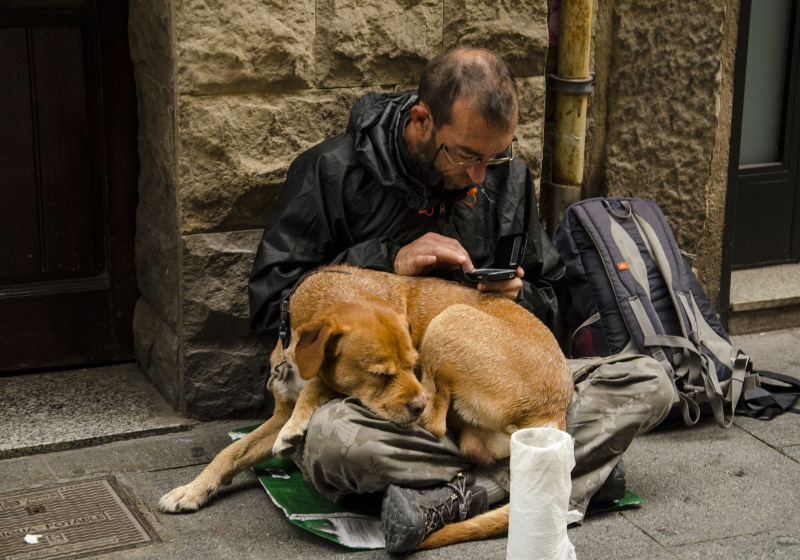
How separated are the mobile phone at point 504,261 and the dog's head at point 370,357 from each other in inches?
15.7

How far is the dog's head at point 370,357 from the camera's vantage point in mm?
2990

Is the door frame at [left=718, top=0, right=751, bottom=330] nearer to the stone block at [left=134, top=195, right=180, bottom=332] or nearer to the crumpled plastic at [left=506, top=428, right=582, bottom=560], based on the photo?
the crumpled plastic at [left=506, top=428, right=582, bottom=560]

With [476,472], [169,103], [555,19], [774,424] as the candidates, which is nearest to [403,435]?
[476,472]

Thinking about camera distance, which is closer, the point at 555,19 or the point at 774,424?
the point at 774,424

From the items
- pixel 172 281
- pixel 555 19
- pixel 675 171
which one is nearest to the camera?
pixel 172 281

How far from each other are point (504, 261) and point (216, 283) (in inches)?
50.0

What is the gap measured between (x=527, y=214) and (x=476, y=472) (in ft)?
4.03

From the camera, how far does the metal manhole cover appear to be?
9.94ft

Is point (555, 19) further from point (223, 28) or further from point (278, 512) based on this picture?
point (278, 512)

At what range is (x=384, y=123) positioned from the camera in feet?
11.8

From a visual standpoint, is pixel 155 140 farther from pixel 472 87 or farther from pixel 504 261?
pixel 504 261

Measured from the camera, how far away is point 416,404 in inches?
119

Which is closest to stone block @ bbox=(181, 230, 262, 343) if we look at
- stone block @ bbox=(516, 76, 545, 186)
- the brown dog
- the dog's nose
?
the brown dog

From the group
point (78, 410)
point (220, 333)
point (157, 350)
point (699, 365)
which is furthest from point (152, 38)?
point (699, 365)
